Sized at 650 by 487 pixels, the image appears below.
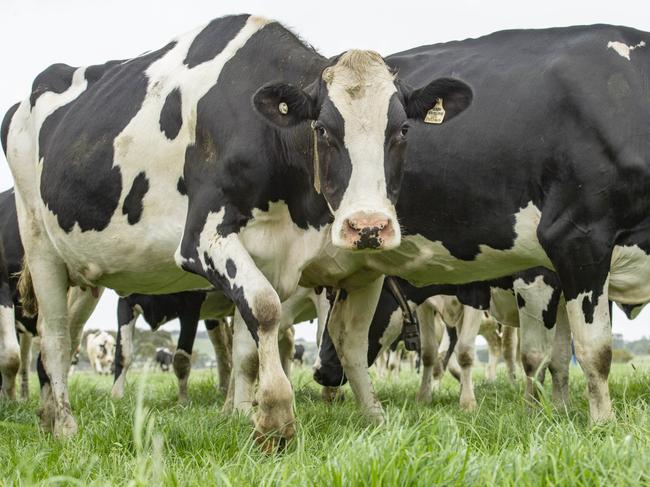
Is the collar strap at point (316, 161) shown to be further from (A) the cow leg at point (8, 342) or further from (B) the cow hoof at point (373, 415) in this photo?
(A) the cow leg at point (8, 342)

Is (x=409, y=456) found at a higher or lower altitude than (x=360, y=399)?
higher

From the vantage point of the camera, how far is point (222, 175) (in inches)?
224

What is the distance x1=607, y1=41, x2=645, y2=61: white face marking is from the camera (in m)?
6.42

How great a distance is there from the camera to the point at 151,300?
1206 cm

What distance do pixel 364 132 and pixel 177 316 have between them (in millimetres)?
7274

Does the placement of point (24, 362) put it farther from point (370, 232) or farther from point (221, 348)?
point (370, 232)

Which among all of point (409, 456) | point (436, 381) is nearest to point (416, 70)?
point (409, 456)

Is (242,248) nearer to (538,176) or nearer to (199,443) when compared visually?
(199,443)

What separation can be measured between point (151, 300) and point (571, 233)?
288 inches

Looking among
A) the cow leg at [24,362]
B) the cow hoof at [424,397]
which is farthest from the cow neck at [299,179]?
the cow leg at [24,362]

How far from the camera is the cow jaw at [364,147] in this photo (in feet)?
15.9

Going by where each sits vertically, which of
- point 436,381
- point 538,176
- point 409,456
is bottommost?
point 436,381

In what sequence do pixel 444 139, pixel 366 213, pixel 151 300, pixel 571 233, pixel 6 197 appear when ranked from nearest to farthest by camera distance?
1. pixel 366 213
2. pixel 571 233
3. pixel 444 139
4. pixel 151 300
5. pixel 6 197

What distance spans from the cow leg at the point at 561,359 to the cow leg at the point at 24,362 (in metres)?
7.97
